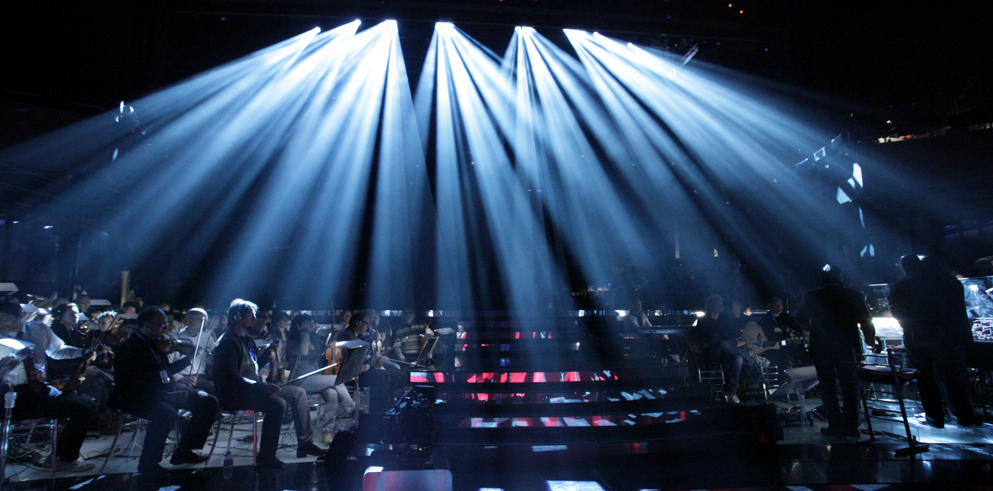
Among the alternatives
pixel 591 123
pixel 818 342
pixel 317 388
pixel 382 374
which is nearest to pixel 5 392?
pixel 317 388

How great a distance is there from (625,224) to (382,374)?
979cm

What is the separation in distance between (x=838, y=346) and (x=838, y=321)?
0.22 m

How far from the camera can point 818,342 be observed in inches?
168

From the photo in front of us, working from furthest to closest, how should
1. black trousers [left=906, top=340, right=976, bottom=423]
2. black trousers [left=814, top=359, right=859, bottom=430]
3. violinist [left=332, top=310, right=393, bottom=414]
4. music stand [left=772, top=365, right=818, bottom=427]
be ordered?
1. violinist [left=332, top=310, right=393, bottom=414]
2. music stand [left=772, top=365, right=818, bottom=427]
3. black trousers [left=906, top=340, right=976, bottom=423]
4. black trousers [left=814, top=359, right=859, bottom=430]

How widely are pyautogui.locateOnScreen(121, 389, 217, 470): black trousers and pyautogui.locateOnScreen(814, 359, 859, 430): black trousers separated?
16.3 feet

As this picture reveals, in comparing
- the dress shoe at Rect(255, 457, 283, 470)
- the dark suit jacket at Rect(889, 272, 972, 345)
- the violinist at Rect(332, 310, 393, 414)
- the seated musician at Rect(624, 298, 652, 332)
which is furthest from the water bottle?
the dark suit jacket at Rect(889, 272, 972, 345)

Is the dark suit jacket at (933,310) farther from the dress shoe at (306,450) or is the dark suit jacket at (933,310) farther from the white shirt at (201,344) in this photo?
the white shirt at (201,344)

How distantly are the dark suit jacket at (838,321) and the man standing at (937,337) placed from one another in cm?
60

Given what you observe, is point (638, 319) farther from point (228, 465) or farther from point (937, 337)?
point (228, 465)

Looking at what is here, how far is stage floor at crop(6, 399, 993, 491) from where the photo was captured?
308cm

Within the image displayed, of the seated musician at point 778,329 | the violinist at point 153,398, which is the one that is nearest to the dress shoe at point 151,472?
the violinist at point 153,398

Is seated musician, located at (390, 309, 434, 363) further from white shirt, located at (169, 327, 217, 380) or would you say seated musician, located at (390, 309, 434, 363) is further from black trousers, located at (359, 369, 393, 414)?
white shirt, located at (169, 327, 217, 380)

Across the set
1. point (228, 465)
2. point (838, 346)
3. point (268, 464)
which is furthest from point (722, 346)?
point (228, 465)

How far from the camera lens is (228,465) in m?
3.64
